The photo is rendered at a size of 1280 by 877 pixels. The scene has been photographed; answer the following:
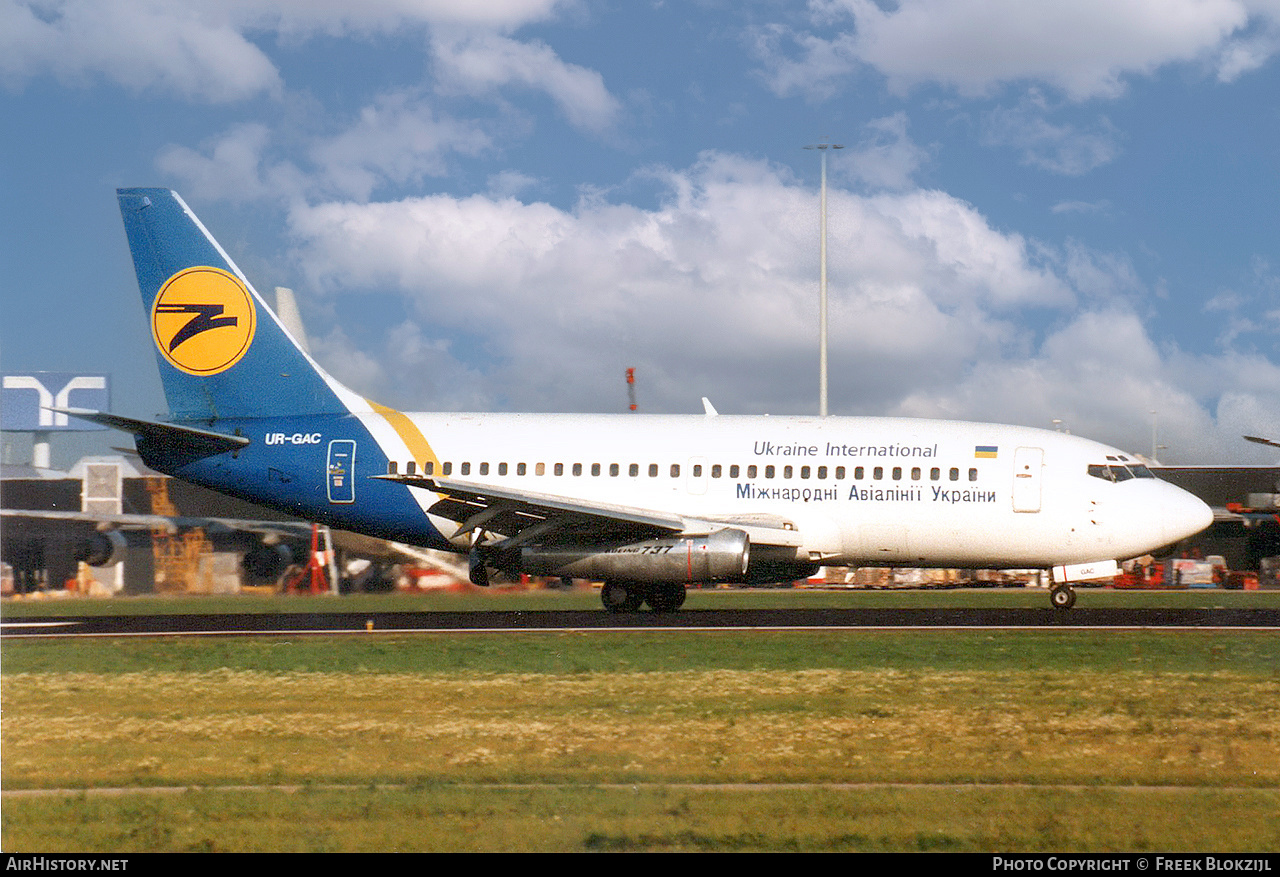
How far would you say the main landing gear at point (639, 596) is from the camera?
917 inches

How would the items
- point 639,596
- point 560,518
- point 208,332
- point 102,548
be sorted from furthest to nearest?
point 102,548 → point 208,332 → point 639,596 → point 560,518

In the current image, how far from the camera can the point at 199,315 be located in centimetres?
2623

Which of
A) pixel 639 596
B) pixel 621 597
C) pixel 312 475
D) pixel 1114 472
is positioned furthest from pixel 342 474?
pixel 1114 472

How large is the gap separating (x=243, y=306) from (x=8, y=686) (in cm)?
1390

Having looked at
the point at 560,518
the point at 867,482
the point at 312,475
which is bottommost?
the point at 560,518

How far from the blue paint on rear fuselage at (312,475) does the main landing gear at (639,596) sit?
3.67m

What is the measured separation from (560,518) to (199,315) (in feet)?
31.0

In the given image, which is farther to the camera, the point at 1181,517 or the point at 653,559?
the point at 1181,517

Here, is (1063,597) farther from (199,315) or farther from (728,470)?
(199,315)

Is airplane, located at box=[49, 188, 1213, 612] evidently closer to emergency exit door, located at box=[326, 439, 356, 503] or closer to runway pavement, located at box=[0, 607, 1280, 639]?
emergency exit door, located at box=[326, 439, 356, 503]

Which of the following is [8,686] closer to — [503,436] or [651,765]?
[651,765]

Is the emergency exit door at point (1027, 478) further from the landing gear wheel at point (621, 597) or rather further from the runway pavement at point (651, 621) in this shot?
the landing gear wheel at point (621, 597)

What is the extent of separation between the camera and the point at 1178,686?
1274cm
